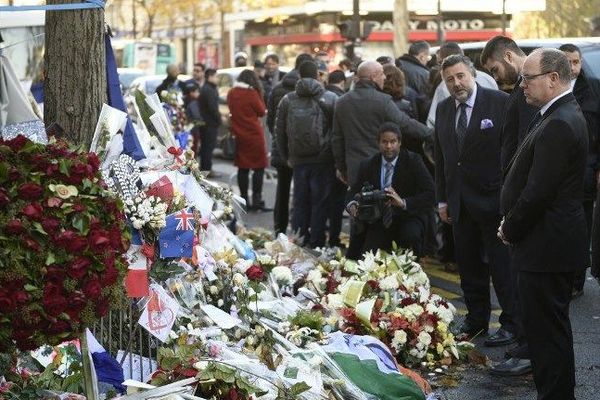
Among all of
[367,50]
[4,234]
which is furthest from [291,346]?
[367,50]

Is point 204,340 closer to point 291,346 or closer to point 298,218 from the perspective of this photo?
point 291,346

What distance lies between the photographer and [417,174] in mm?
10289

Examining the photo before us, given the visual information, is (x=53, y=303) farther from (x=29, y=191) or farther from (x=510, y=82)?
(x=510, y=82)

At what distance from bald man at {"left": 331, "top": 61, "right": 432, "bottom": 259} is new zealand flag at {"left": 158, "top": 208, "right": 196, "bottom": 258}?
16.3ft

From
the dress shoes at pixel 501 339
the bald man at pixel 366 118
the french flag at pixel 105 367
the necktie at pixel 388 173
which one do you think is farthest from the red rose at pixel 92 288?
the bald man at pixel 366 118

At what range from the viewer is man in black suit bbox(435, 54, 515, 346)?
8.38 meters

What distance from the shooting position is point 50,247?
191 inches

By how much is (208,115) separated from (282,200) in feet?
23.9

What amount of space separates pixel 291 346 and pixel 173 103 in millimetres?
9679

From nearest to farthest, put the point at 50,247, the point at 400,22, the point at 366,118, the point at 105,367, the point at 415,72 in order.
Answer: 1. the point at 50,247
2. the point at 105,367
3. the point at 366,118
4. the point at 415,72
5. the point at 400,22

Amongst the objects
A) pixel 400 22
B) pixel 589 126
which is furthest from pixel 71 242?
pixel 400 22

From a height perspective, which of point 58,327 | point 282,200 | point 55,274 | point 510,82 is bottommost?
point 282,200

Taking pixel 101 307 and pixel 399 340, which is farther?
pixel 399 340

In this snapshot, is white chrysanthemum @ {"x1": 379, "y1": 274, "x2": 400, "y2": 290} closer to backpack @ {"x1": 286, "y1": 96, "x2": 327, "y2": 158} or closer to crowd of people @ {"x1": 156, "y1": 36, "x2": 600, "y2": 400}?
crowd of people @ {"x1": 156, "y1": 36, "x2": 600, "y2": 400}
